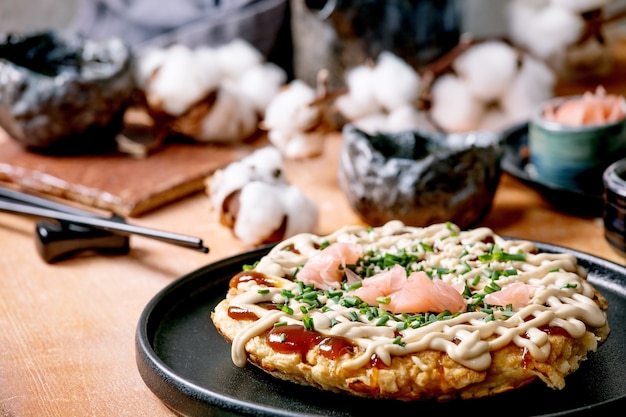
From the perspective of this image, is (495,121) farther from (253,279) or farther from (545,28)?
(253,279)

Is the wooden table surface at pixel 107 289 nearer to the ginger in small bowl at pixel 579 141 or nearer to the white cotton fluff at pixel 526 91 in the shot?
the ginger in small bowl at pixel 579 141

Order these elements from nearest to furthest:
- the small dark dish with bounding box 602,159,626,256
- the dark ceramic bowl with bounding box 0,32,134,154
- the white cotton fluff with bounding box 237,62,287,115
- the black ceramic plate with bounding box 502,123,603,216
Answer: the small dark dish with bounding box 602,159,626,256 < the black ceramic plate with bounding box 502,123,603,216 < the dark ceramic bowl with bounding box 0,32,134,154 < the white cotton fluff with bounding box 237,62,287,115

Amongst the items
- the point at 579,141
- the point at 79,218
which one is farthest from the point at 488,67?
the point at 79,218

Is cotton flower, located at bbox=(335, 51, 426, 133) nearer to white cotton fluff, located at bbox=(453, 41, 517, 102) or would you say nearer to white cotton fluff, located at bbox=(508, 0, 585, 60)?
white cotton fluff, located at bbox=(453, 41, 517, 102)

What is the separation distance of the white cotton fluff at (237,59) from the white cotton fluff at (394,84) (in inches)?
18.2

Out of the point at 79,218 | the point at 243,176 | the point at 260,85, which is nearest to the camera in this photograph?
the point at 79,218

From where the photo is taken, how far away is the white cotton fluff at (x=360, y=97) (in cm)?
216

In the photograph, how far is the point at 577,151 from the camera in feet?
5.89

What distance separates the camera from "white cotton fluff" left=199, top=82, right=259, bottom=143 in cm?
225

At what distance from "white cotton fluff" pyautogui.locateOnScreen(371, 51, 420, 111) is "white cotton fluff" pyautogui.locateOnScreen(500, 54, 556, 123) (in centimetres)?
31

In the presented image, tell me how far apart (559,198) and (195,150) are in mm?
970

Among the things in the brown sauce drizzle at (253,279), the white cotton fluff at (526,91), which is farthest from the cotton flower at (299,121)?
the brown sauce drizzle at (253,279)

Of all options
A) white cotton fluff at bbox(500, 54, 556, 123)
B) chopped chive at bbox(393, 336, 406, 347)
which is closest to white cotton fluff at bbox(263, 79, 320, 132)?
white cotton fluff at bbox(500, 54, 556, 123)

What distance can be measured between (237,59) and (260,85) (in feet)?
0.41
